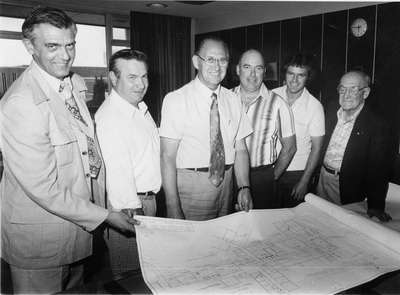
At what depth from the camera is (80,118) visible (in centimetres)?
85

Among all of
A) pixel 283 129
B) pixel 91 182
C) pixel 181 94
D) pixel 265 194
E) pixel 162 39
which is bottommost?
pixel 265 194

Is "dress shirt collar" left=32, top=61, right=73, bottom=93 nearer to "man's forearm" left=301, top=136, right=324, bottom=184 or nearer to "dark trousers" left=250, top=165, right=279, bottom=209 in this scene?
"dark trousers" left=250, top=165, right=279, bottom=209

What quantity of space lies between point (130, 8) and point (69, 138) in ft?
2.41

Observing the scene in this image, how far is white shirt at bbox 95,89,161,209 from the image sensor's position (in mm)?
935

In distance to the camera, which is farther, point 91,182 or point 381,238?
point 91,182

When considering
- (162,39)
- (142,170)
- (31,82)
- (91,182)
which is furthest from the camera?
(162,39)

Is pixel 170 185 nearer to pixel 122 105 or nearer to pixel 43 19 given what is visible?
pixel 122 105

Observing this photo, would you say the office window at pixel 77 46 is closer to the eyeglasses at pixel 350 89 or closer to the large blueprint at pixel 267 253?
the large blueprint at pixel 267 253

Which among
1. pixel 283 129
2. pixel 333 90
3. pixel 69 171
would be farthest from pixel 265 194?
pixel 69 171

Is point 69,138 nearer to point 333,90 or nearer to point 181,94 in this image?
point 181,94

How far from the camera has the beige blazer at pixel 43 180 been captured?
69cm

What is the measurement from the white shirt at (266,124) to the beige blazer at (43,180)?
60cm

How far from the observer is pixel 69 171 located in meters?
0.78

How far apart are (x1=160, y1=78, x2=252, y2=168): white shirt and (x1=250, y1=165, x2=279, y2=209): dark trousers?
0.53 ft
